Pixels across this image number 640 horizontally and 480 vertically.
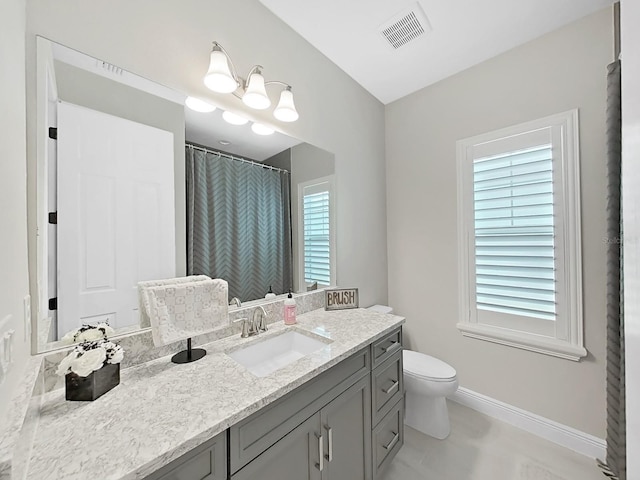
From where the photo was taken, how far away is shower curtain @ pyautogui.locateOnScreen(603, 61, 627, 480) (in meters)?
1.34

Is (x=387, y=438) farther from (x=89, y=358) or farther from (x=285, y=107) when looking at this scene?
(x=285, y=107)

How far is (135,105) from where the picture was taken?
1.11 m

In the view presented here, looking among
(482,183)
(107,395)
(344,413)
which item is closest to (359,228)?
(482,183)

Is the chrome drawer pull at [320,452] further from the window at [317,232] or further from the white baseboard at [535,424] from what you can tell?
the white baseboard at [535,424]

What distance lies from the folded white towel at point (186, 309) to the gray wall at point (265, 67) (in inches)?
18.2

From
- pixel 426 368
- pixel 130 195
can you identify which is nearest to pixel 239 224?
pixel 130 195

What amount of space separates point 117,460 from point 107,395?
1.08 feet

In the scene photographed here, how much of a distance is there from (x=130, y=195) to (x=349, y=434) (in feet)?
4.63

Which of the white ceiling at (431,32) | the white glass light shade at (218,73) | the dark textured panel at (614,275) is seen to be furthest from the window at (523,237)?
the white glass light shade at (218,73)

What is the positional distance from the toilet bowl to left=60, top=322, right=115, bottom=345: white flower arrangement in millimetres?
1738

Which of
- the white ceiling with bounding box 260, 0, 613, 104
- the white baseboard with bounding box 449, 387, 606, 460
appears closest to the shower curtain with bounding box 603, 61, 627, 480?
the white baseboard with bounding box 449, 387, 606, 460

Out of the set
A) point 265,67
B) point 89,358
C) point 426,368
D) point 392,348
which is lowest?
point 426,368

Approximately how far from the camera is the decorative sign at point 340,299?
1.86 m

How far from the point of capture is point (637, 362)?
0.34 m
